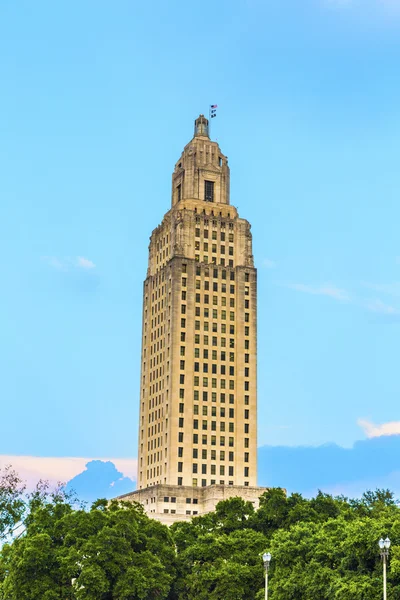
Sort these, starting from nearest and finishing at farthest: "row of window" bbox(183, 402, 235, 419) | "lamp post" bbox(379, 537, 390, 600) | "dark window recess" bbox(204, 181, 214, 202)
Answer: "lamp post" bbox(379, 537, 390, 600) < "row of window" bbox(183, 402, 235, 419) < "dark window recess" bbox(204, 181, 214, 202)

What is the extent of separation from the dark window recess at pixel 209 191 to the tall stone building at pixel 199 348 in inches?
8.4

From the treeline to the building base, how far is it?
39052mm

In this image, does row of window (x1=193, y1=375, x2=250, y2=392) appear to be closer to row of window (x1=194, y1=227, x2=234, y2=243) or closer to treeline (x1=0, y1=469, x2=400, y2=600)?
row of window (x1=194, y1=227, x2=234, y2=243)

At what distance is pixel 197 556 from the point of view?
81.9 metres

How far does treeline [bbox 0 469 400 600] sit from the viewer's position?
2557 inches

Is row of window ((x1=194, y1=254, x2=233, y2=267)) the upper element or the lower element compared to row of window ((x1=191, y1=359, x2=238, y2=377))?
upper

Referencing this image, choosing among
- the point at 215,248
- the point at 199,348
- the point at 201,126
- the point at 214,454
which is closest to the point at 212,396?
the point at 199,348

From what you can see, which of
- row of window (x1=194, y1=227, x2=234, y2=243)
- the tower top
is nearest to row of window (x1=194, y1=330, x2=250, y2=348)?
row of window (x1=194, y1=227, x2=234, y2=243)

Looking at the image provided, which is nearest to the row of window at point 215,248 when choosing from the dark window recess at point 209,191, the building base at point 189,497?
the dark window recess at point 209,191

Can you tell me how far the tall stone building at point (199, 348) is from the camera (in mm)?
141750

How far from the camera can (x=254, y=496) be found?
131m

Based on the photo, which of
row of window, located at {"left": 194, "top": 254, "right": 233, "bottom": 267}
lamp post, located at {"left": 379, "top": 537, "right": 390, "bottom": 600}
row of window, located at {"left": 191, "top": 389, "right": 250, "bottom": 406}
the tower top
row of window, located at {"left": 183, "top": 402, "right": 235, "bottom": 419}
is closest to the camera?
lamp post, located at {"left": 379, "top": 537, "right": 390, "bottom": 600}

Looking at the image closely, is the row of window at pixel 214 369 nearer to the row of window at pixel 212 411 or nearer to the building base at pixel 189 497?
the row of window at pixel 212 411

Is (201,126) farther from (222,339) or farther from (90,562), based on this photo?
(90,562)
